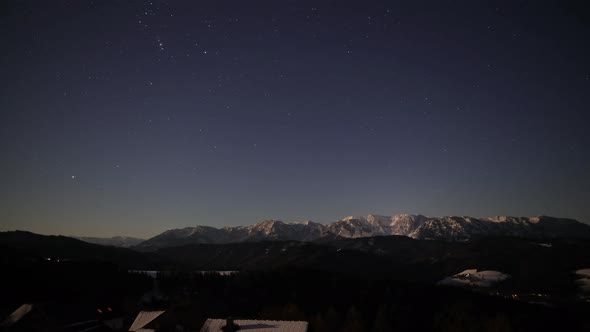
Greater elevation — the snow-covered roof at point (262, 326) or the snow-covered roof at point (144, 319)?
the snow-covered roof at point (262, 326)

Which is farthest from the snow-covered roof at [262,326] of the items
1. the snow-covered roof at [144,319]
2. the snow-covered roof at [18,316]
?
the snow-covered roof at [18,316]

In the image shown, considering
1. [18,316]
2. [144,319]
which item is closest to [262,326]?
[144,319]

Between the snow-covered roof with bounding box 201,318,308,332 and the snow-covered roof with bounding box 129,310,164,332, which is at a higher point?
the snow-covered roof with bounding box 201,318,308,332

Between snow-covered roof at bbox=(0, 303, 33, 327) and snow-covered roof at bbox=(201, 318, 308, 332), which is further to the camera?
snow-covered roof at bbox=(0, 303, 33, 327)

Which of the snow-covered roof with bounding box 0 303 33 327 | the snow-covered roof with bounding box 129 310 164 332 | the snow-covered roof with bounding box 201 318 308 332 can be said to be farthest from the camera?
the snow-covered roof with bounding box 0 303 33 327

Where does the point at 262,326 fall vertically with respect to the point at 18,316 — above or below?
above

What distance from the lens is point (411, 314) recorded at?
180000mm

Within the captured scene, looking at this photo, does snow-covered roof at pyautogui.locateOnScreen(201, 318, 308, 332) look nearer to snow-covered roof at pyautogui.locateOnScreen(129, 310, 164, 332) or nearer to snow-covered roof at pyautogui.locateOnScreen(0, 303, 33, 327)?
snow-covered roof at pyautogui.locateOnScreen(129, 310, 164, 332)

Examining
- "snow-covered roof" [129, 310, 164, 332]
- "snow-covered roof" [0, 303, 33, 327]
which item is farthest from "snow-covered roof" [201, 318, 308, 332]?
"snow-covered roof" [0, 303, 33, 327]

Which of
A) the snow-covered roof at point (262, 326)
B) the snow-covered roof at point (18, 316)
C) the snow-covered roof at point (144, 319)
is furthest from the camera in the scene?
the snow-covered roof at point (18, 316)

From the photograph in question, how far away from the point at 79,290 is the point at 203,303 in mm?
52050

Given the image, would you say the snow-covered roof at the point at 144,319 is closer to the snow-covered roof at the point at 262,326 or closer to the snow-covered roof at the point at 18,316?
the snow-covered roof at the point at 262,326

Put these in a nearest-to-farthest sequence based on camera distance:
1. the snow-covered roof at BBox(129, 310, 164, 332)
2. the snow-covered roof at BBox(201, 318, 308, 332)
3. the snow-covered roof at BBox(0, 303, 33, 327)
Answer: the snow-covered roof at BBox(201, 318, 308, 332) → the snow-covered roof at BBox(129, 310, 164, 332) → the snow-covered roof at BBox(0, 303, 33, 327)

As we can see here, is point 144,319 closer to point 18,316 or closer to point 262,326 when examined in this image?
point 262,326
